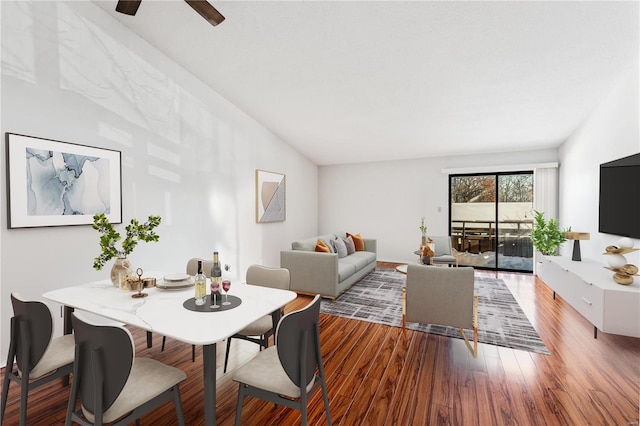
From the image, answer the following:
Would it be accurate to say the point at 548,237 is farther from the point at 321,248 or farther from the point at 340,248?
the point at 321,248

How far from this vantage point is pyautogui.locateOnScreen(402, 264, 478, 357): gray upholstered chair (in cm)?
265

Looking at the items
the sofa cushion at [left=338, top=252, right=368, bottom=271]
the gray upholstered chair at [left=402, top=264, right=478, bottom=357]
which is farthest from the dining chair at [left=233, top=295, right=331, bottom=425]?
the sofa cushion at [left=338, top=252, right=368, bottom=271]

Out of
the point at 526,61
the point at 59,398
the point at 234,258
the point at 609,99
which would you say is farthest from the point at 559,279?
the point at 59,398

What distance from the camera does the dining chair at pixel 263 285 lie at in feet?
7.32

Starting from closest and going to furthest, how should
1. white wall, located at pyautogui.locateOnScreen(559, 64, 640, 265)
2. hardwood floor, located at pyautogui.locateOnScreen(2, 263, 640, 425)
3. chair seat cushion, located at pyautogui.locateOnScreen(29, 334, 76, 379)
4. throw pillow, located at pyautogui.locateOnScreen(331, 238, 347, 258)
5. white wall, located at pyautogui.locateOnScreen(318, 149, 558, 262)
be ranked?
chair seat cushion, located at pyautogui.locateOnScreen(29, 334, 76, 379)
hardwood floor, located at pyautogui.locateOnScreen(2, 263, 640, 425)
white wall, located at pyautogui.locateOnScreen(559, 64, 640, 265)
throw pillow, located at pyautogui.locateOnScreen(331, 238, 347, 258)
white wall, located at pyautogui.locateOnScreen(318, 149, 558, 262)

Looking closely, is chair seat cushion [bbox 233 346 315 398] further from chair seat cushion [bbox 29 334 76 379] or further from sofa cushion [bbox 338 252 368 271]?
sofa cushion [bbox 338 252 368 271]

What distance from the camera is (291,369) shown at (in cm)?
143

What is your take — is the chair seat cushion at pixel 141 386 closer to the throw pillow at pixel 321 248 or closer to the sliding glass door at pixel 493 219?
the throw pillow at pixel 321 248

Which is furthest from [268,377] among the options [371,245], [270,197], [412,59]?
[371,245]

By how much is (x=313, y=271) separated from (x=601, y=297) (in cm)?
308

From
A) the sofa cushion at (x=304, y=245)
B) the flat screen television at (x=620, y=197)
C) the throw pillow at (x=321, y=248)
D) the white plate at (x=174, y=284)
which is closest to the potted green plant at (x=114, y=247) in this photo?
the white plate at (x=174, y=284)

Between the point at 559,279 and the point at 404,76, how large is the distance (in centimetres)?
316

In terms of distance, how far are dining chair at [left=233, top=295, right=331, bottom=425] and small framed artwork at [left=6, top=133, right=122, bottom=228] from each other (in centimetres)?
247

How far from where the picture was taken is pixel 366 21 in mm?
2824
